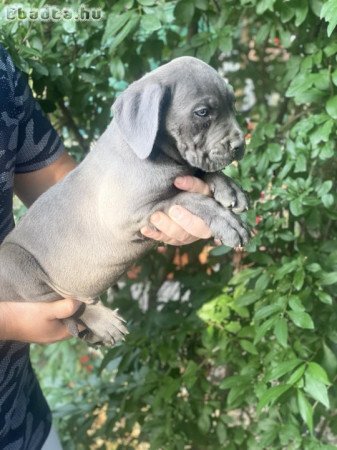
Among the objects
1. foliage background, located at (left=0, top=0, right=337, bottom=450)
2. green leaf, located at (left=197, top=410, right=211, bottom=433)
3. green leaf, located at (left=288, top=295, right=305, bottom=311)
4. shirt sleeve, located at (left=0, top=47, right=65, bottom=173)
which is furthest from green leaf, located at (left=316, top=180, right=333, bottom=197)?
green leaf, located at (left=197, top=410, right=211, bottom=433)

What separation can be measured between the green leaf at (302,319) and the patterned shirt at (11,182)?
60cm

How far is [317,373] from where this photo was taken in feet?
5.24

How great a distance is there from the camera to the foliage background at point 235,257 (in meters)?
1.71

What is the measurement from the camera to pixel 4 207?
1510 millimetres

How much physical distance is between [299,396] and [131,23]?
923 millimetres

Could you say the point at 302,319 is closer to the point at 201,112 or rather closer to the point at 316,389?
the point at 316,389

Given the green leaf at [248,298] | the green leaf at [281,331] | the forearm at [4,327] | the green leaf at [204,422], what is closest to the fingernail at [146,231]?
the forearm at [4,327]

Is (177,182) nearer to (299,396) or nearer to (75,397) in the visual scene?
(299,396)

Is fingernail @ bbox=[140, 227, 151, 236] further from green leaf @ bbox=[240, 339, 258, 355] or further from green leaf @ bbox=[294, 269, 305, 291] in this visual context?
green leaf @ bbox=[240, 339, 258, 355]

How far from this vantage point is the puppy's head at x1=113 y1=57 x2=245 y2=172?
4.02 ft

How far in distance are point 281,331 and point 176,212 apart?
504 mm

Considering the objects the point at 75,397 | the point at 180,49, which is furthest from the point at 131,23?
the point at 75,397

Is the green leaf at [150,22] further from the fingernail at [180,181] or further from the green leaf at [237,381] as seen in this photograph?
the green leaf at [237,381]

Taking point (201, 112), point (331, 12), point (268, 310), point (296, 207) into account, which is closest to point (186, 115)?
point (201, 112)
